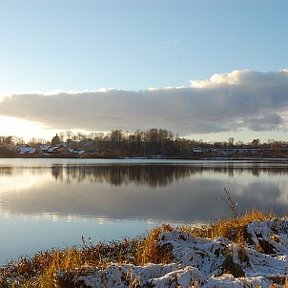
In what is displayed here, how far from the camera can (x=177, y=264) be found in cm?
491

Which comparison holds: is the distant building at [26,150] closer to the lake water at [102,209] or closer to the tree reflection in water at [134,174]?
the tree reflection in water at [134,174]

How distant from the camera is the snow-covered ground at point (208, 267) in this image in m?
4.31

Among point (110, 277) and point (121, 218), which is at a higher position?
point (110, 277)

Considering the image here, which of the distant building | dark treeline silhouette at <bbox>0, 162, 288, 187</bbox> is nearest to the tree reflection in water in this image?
dark treeline silhouette at <bbox>0, 162, 288, 187</bbox>

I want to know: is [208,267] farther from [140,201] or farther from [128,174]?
[128,174]

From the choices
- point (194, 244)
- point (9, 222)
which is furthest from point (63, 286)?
point (9, 222)

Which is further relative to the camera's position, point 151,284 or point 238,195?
point 238,195

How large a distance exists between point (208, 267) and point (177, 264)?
106 centimetres

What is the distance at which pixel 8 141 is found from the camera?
15325cm

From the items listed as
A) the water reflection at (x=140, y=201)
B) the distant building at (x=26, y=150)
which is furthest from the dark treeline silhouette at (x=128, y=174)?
the distant building at (x=26, y=150)

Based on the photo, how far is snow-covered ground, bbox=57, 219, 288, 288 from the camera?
4312 millimetres

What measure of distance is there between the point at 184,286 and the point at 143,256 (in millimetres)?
2251

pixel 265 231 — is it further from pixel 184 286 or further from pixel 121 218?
pixel 121 218

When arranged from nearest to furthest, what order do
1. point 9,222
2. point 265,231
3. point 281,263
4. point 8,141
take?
point 281,263
point 265,231
point 9,222
point 8,141
